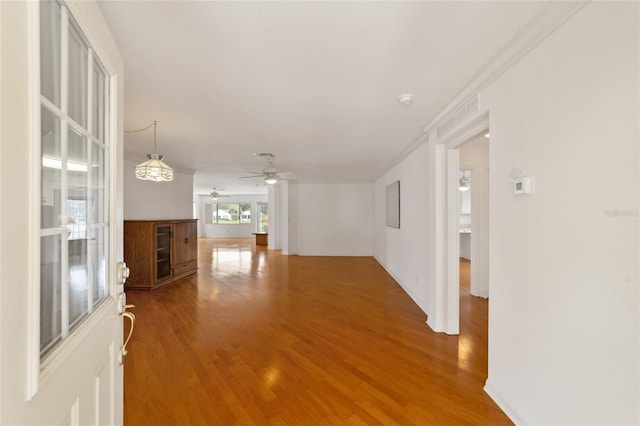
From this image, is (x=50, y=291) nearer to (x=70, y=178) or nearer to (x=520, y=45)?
(x=70, y=178)

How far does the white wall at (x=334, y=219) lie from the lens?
8.26 m

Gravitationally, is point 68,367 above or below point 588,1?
below

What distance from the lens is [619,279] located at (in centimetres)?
114

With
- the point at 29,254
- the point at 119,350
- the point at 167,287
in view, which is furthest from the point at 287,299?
the point at 29,254

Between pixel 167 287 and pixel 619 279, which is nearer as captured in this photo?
pixel 619 279

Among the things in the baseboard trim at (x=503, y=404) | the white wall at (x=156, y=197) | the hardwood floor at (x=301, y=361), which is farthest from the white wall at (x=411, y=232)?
the white wall at (x=156, y=197)

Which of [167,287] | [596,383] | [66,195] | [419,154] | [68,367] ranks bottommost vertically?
[167,287]

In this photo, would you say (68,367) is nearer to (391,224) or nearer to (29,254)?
(29,254)

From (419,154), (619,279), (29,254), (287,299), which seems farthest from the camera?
(287,299)

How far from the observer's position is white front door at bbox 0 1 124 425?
1.79 ft

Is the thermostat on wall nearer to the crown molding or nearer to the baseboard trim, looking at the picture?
the crown molding

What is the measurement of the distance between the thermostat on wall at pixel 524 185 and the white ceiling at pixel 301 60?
2.77 ft

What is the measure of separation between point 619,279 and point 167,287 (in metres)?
5.73

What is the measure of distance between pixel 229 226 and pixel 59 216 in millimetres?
13785
